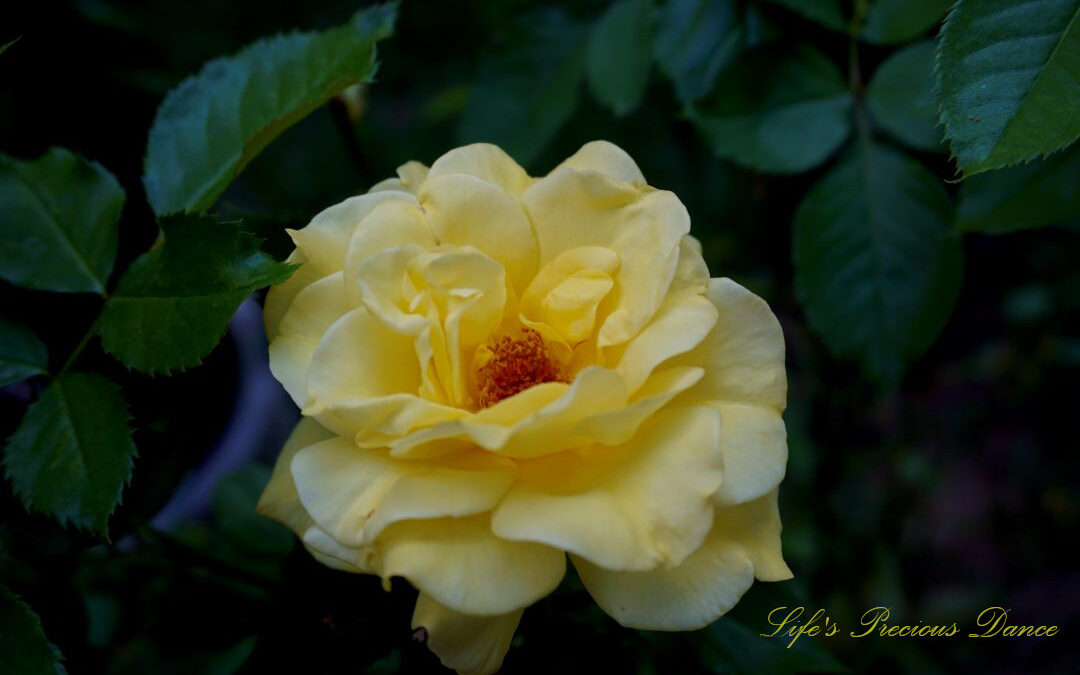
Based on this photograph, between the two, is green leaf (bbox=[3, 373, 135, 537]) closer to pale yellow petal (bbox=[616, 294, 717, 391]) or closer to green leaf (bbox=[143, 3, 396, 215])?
green leaf (bbox=[143, 3, 396, 215])

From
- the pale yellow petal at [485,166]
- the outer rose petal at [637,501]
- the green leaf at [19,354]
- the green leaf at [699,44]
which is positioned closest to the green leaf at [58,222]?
the green leaf at [19,354]

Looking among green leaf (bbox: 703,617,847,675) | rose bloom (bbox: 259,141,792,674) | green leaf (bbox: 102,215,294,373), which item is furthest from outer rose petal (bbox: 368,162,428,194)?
green leaf (bbox: 703,617,847,675)

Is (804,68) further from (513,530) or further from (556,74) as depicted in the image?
(513,530)

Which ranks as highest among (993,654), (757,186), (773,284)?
(757,186)

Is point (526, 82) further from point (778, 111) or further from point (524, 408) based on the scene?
point (524, 408)

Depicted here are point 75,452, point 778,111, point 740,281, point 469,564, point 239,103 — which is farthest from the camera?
point 740,281

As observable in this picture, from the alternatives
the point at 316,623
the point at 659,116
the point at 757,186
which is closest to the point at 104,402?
the point at 316,623

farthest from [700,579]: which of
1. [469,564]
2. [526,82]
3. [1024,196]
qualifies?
[526,82]
